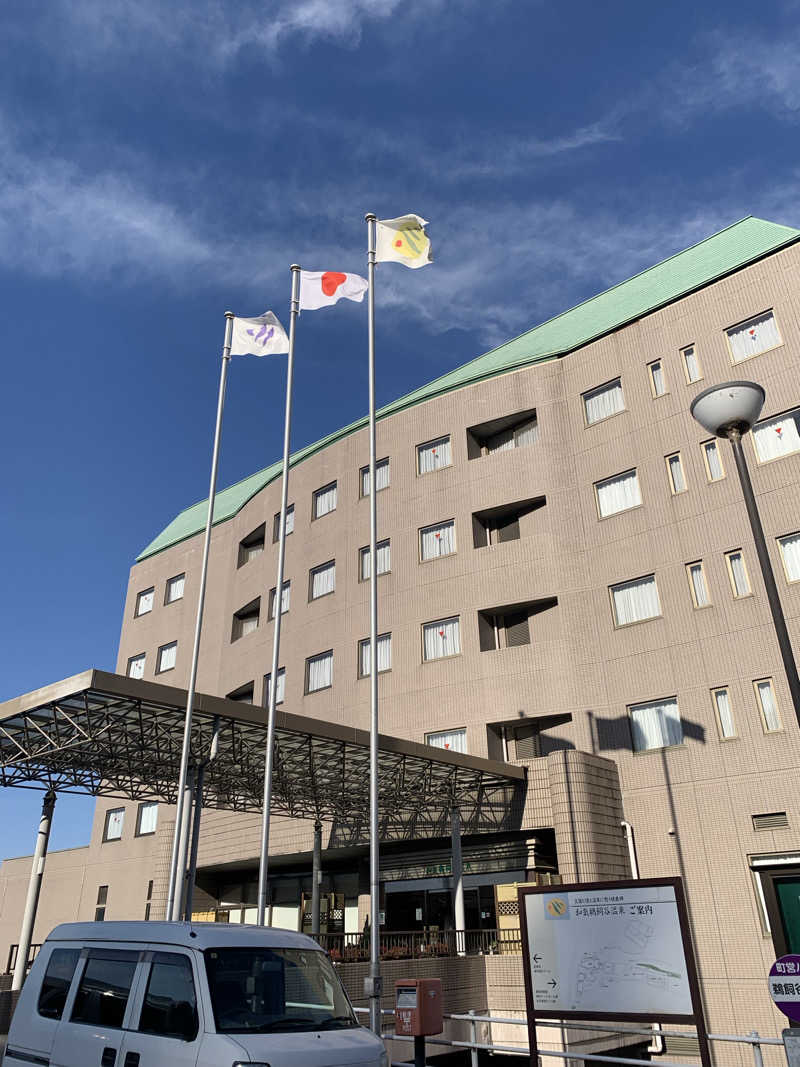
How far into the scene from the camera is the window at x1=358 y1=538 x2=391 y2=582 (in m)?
34.2

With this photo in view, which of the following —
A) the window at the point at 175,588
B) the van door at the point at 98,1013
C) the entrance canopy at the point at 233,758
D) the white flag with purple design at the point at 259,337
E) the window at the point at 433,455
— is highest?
the window at the point at 175,588

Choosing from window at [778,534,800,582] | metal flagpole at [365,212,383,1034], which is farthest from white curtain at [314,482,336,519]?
window at [778,534,800,582]

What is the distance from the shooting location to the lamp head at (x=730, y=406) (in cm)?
959

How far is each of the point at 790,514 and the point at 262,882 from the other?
724 inches

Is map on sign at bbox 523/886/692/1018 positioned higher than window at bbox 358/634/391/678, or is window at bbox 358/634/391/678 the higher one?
window at bbox 358/634/391/678

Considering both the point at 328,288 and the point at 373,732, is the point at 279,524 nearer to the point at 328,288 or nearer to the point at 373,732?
the point at 328,288

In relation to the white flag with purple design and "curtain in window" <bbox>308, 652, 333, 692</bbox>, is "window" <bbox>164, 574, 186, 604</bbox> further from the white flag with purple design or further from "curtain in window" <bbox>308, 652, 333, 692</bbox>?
the white flag with purple design

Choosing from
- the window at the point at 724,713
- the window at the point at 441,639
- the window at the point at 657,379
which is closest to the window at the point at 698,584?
the window at the point at 724,713

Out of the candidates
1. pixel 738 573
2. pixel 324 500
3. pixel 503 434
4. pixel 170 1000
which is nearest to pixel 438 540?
pixel 503 434

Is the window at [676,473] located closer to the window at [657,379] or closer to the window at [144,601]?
the window at [657,379]

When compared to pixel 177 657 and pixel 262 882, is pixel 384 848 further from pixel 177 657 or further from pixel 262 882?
pixel 177 657

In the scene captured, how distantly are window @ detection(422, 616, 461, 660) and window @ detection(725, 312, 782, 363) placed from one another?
1379 cm

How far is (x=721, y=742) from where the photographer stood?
23.8m

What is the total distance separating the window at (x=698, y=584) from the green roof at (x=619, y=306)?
10083 mm
